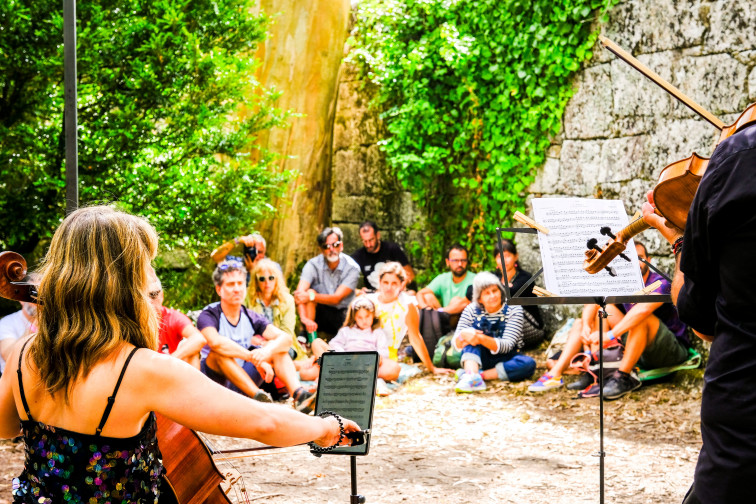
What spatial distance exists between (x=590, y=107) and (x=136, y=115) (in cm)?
404

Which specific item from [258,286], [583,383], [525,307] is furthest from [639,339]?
[258,286]

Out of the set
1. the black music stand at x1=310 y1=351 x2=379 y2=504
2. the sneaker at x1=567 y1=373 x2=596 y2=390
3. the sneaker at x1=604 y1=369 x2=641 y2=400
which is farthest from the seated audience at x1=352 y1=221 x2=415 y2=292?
the black music stand at x1=310 y1=351 x2=379 y2=504

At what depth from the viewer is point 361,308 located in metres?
6.77

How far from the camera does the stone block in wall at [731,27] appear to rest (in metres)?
5.78

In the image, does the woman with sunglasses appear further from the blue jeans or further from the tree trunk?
the tree trunk

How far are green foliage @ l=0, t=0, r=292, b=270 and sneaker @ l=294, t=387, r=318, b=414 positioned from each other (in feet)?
4.27

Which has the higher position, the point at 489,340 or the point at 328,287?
the point at 328,287

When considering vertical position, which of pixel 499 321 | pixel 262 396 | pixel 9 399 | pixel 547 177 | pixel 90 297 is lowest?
pixel 262 396

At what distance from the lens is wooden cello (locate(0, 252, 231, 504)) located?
80.0 inches

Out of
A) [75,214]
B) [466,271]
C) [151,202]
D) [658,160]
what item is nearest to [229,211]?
[151,202]

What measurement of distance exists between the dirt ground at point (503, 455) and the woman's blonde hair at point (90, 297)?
2.45 meters

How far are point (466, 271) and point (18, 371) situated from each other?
6354 mm

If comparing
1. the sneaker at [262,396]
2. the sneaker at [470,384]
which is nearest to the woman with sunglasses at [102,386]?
the sneaker at [262,396]

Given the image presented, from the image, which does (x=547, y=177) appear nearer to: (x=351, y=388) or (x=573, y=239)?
(x=573, y=239)
